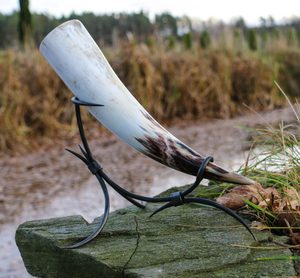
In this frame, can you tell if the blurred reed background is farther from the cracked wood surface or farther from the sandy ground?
the cracked wood surface

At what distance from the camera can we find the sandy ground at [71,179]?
461 cm

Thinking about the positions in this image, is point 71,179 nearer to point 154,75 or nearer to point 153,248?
point 154,75

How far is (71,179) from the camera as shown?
18.9 feet

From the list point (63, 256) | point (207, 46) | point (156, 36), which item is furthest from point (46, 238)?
point (207, 46)

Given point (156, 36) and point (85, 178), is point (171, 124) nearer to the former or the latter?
point (156, 36)

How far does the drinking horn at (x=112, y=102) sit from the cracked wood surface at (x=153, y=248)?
19cm

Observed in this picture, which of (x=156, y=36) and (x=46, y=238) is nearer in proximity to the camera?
(x=46, y=238)

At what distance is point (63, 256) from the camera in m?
1.96

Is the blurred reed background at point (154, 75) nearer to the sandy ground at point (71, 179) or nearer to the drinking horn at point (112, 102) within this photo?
the sandy ground at point (71, 179)

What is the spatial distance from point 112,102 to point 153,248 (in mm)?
455

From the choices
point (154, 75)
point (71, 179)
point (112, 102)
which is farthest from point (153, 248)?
point (154, 75)

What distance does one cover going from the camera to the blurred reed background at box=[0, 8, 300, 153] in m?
7.53

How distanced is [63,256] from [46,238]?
94mm

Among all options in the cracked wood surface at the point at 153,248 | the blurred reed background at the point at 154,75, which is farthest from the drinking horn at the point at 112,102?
the blurred reed background at the point at 154,75
